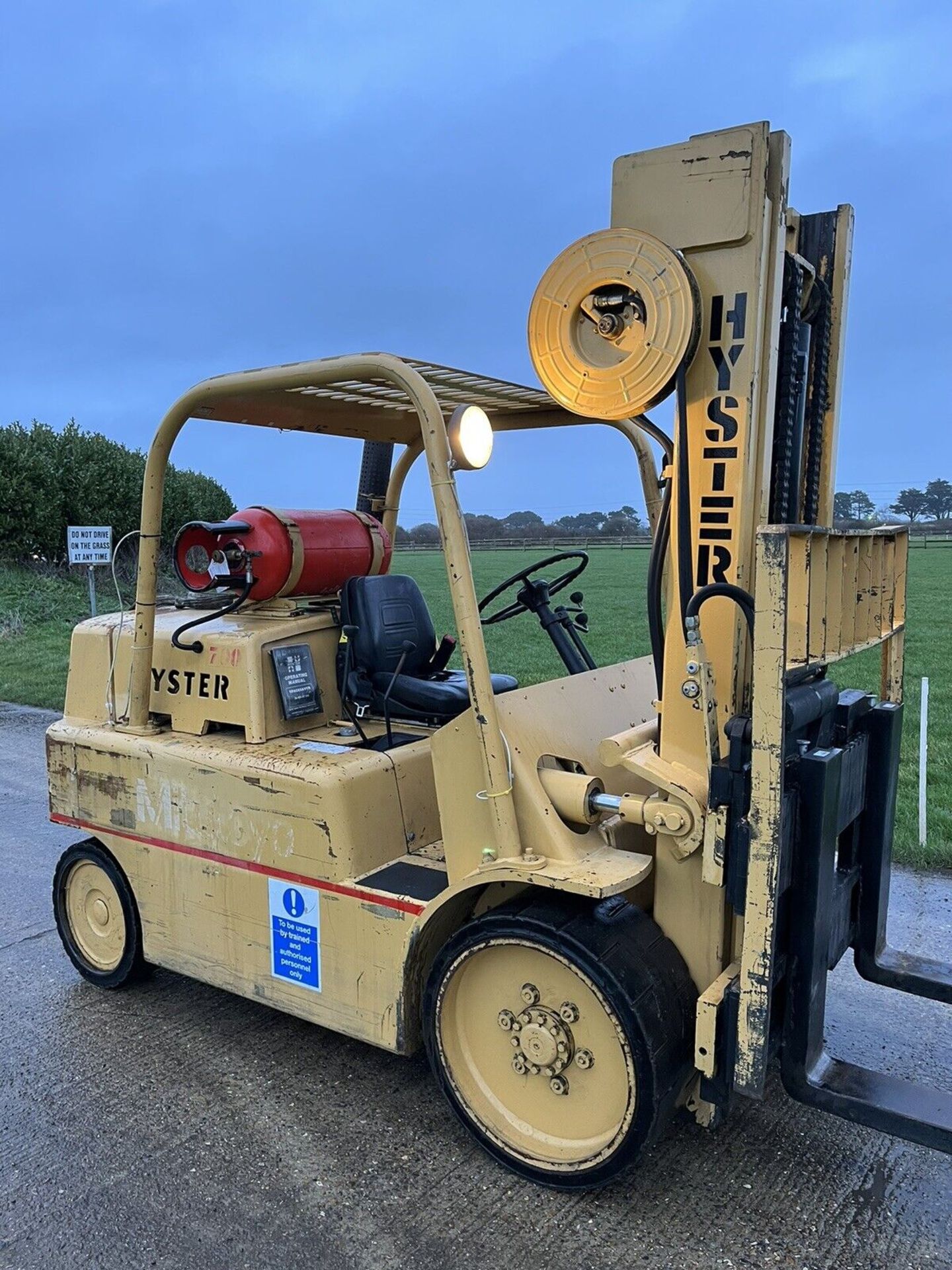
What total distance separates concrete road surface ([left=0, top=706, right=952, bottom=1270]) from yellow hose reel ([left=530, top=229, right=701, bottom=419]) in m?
2.36

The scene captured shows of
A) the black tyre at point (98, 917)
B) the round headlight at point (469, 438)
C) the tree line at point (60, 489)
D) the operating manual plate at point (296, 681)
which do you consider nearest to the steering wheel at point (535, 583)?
the operating manual plate at point (296, 681)

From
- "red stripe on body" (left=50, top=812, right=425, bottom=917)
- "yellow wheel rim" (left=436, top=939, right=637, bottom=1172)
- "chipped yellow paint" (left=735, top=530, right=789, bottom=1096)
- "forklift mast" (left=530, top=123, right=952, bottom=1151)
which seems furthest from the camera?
"red stripe on body" (left=50, top=812, right=425, bottom=917)

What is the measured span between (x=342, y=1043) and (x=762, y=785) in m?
2.24

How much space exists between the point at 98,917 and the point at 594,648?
561 inches

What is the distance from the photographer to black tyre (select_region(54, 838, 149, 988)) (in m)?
4.33

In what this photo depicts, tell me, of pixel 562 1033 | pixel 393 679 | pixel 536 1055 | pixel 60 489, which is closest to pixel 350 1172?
pixel 536 1055

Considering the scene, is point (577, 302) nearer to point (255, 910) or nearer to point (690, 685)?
point (690, 685)

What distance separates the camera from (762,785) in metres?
2.64

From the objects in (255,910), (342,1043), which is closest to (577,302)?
(255,910)

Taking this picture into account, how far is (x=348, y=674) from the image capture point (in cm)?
424

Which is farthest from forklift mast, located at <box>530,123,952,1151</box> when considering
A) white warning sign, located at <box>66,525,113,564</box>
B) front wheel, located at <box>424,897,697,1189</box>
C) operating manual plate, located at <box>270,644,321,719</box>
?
white warning sign, located at <box>66,525,113,564</box>

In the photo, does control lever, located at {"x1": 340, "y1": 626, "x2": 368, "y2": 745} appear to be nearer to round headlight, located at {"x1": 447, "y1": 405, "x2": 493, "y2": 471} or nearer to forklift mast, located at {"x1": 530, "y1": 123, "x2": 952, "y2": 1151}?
round headlight, located at {"x1": 447, "y1": 405, "x2": 493, "y2": 471}

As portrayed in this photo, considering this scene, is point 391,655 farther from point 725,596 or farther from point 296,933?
point 725,596

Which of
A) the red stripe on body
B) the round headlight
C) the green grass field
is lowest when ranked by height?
the green grass field
